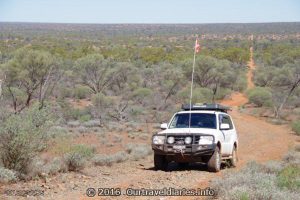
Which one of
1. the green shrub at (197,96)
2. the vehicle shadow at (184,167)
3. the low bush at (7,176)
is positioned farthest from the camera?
the green shrub at (197,96)

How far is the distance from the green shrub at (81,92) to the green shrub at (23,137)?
117ft

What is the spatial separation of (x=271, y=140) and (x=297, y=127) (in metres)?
3.86

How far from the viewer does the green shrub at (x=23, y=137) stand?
10523 mm

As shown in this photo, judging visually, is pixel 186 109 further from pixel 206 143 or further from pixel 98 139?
pixel 98 139

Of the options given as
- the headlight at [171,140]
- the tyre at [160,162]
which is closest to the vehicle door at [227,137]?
the headlight at [171,140]

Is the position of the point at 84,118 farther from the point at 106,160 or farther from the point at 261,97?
the point at 261,97

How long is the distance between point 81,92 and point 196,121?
3378 cm

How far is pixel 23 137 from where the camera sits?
414 inches

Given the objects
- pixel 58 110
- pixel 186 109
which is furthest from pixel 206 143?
pixel 58 110

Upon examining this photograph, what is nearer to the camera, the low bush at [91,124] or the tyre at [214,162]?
the tyre at [214,162]

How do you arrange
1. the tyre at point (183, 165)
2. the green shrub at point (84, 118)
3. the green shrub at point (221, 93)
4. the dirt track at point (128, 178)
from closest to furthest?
the dirt track at point (128, 178), the tyre at point (183, 165), the green shrub at point (84, 118), the green shrub at point (221, 93)

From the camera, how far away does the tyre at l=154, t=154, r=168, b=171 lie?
13.3 m

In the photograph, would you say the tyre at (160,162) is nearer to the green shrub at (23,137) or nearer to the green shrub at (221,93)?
the green shrub at (23,137)

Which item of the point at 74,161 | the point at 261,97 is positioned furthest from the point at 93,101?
the point at 74,161
